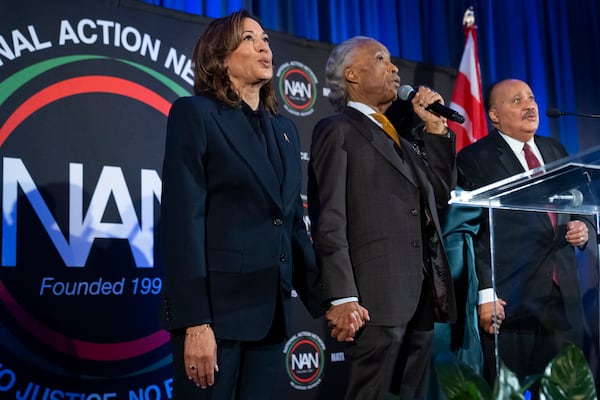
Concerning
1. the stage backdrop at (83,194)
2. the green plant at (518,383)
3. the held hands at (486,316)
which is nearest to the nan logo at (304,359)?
the stage backdrop at (83,194)

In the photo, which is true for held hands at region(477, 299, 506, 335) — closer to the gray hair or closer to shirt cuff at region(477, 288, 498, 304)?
shirt cuff at region(477, 288, 498, 304)

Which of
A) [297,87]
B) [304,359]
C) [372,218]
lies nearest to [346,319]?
[372,218]

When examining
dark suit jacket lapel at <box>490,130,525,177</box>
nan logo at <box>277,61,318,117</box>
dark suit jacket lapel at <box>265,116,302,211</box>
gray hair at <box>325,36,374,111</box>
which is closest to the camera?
dark suit jacket lapel at <box>265,116,302,211</box>

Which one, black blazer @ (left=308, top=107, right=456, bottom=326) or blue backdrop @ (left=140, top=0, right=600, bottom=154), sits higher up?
blue backdrop @ (left=140, top=0, right=600, bottom=154)

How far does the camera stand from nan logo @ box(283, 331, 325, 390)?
3.68m

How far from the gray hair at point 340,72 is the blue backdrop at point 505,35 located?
1.59 meters

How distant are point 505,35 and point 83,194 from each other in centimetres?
343

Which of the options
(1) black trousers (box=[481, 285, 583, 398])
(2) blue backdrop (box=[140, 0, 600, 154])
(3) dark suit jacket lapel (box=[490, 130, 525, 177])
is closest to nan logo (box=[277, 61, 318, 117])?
(2) blue backdrop (box=[140, 0, 600, 154])

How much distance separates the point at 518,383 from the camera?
38.7 inches

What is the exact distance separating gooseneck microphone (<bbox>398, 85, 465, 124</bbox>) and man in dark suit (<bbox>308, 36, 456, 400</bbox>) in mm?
30

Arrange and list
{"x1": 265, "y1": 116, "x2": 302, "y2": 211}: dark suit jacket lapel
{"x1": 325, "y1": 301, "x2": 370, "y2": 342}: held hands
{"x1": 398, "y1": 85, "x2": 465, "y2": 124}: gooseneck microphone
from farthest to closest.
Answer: {"x1": 398, "y1": 85, "x2": 465, "y2": 124}: gooseneck microphone < {"x1": 325, "y1": 301, "x2": 370, "y2": 342}: held hands < {"x1": 265, "y1": 116, "x2": 302, "y2": 211}: dark suit jacket lapel

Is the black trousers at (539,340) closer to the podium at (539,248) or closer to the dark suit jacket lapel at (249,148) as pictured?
the podium at (539,248)

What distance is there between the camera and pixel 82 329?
3.07 m

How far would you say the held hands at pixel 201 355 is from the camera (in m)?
1.86
